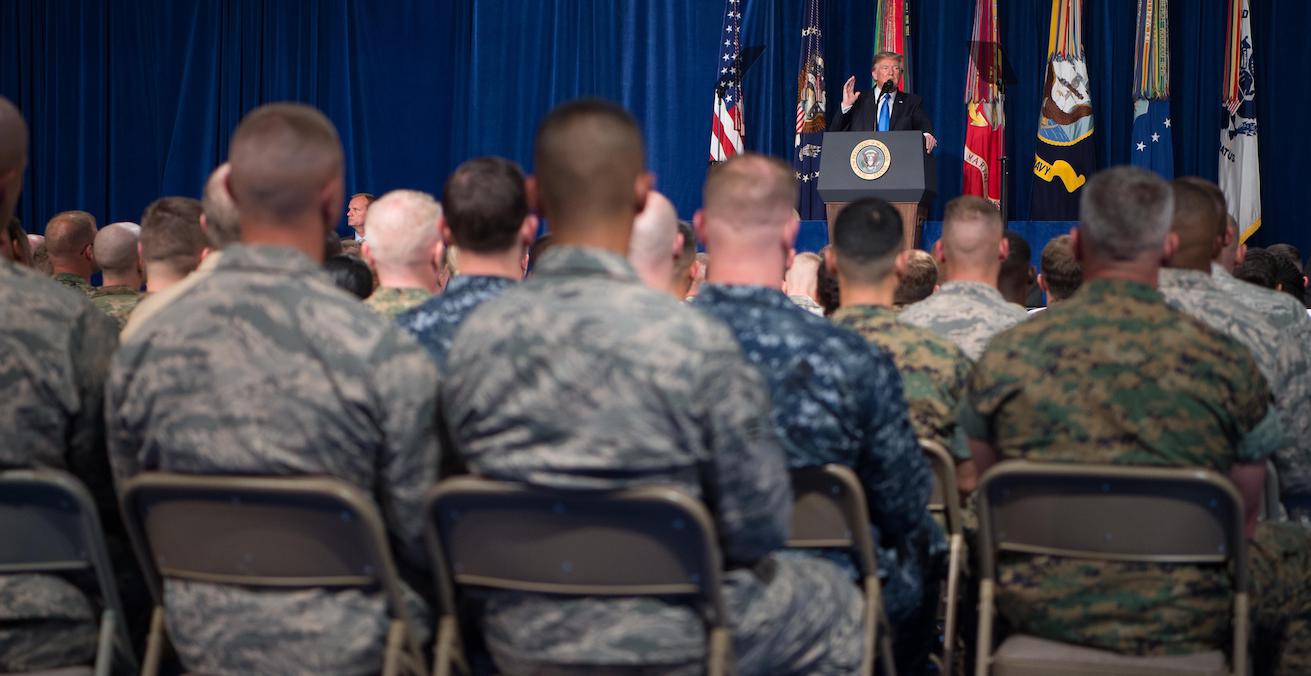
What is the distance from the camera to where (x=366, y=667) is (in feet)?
6.59

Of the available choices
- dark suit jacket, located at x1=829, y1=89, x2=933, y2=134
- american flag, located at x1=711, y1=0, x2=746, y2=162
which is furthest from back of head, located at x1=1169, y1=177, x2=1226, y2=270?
american flag, located at x1=711, y1=0, x2=746, y2=162

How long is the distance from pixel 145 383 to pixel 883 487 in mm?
1270

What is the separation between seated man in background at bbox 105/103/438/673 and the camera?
1951mm

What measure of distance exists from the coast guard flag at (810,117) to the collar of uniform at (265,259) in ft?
27.9

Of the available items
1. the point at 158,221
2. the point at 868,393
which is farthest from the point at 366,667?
the point at 158,221

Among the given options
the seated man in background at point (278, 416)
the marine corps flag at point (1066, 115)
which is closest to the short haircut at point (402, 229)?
the seated man in background at point (278, 416)

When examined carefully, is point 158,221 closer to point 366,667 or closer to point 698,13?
point 366,667

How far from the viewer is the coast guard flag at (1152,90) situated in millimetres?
10133

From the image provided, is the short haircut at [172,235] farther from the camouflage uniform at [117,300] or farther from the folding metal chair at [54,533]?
the folding metal chair at [54,533]

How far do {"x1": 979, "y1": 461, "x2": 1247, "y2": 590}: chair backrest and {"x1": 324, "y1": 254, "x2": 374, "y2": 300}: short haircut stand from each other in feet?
7.89

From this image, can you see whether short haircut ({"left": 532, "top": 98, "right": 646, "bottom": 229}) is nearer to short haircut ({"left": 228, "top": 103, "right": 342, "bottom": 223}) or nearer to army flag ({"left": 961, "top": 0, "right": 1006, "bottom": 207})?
short haircut ({"left": 228, "top": 103, "right": 342, "bottom": 223})

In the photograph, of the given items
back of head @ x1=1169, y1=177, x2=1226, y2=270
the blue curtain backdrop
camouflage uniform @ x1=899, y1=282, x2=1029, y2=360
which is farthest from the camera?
the blue curtain backdrop

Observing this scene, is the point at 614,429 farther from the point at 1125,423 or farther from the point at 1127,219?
the point at 1127,219

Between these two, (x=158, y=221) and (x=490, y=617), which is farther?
(x=158, y=221)
